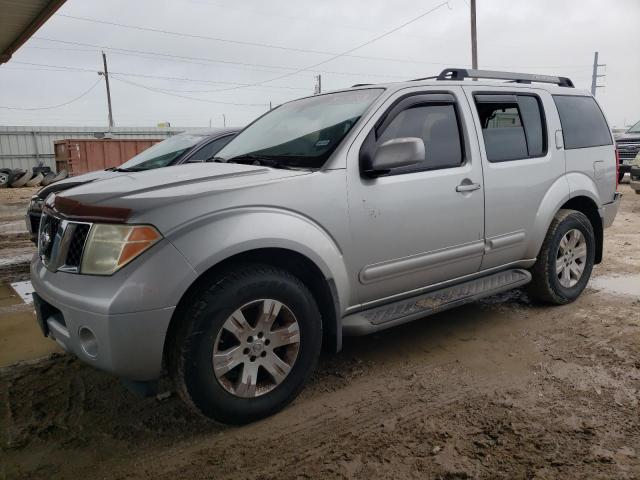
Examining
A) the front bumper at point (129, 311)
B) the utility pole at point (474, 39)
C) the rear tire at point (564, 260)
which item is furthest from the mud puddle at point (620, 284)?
the utility pole at point (474, 39)

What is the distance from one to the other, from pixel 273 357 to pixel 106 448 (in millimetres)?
927

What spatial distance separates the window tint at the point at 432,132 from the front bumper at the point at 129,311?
5.27 ft

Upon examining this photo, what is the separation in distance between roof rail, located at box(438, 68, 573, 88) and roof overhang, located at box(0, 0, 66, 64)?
7861 mm

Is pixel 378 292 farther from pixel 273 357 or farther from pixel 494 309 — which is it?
pixel 494 309

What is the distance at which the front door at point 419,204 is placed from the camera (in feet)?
9.96

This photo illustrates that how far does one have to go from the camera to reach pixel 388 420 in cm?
271

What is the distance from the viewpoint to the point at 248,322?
2.62m

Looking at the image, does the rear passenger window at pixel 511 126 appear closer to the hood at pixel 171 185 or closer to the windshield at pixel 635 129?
the hood at pixel 171 185

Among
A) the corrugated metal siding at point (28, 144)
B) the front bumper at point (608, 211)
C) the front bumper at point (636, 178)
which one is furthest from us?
the corrugated metal siding at point (28, 144)

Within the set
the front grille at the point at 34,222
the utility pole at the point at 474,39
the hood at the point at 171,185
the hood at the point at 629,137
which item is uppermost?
the utility pole at the point at 474,39

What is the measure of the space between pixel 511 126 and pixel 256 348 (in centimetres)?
267

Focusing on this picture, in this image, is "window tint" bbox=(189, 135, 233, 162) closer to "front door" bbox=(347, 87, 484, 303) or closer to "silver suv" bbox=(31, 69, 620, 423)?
"silver suv" bbox=(31, 69, 620, 423)

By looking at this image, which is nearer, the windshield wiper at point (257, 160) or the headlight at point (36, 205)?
the windshield wiper at point (257, 160)

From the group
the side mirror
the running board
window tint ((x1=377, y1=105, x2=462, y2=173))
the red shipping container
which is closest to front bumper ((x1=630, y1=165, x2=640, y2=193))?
the running board
